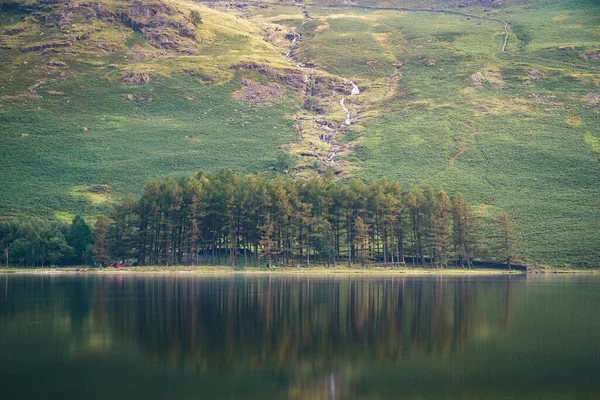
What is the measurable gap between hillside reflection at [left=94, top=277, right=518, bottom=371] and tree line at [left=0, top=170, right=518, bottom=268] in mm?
40098

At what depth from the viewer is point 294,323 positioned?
40.6 meters

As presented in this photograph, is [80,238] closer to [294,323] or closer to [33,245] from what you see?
[33,245]

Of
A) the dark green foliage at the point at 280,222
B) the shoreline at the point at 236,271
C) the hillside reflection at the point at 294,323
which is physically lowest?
the shoreline at the point at 236,271

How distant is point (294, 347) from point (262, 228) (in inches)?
2741

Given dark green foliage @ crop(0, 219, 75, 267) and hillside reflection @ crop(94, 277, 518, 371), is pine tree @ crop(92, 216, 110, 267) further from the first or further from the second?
hillside reflection @ crop(94, 277, 518, 371)

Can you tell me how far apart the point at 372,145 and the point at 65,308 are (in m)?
152

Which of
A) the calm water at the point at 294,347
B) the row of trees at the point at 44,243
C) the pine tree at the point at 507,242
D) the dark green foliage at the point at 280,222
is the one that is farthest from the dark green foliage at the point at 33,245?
the pine tree at the point at 507,242

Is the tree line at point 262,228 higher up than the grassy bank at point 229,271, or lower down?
higher up

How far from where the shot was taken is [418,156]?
182 m

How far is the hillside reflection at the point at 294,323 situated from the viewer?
103ft

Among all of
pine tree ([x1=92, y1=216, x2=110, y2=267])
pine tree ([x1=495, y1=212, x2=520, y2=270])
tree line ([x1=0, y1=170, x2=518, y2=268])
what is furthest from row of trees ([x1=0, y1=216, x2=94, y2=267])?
pine tree ([x1=495, y1=212, x2=520, y2=270])

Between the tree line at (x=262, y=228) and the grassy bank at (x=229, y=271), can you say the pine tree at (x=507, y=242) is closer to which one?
the tree line at (x=262, y=228)

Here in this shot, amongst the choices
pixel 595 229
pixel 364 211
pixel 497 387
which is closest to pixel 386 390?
pixel 497 387

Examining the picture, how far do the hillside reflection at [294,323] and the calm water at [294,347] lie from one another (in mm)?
118
